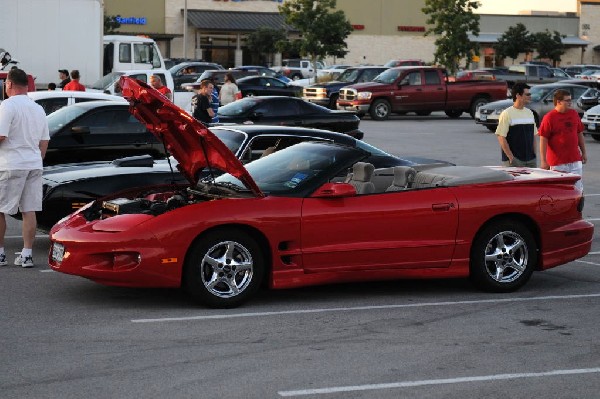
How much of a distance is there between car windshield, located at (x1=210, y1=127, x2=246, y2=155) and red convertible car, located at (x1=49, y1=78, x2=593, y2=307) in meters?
3.24

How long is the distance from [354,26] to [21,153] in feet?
251

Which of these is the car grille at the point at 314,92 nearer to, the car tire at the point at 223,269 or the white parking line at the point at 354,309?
the white parking line at the point at 354,309

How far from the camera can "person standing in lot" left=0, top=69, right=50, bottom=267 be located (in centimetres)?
1056

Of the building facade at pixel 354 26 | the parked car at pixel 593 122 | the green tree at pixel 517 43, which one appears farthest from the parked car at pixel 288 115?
the green tree at pixel 517 43

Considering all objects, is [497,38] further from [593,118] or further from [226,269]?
[226,269]

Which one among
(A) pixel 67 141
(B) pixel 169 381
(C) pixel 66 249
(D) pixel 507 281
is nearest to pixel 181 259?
(C) pixel 66 249

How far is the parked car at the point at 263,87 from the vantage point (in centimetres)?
A: 4338

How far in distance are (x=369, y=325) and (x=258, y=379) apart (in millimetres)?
1810

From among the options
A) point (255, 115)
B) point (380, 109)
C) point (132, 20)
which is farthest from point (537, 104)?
point (132, 20)

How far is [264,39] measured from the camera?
7631 centimetres

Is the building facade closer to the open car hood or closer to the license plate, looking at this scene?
the open car hood

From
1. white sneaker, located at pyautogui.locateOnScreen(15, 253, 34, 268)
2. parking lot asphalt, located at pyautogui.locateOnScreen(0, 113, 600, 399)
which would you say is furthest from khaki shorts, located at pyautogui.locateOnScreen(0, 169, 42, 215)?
parking lot asphalt, located at pyautogui.locateOnScreen(0, 113, 600, 399)

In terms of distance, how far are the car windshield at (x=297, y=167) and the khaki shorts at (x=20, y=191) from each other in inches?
72.3

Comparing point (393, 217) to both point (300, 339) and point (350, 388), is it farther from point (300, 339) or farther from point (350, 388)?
point (350, 388)
